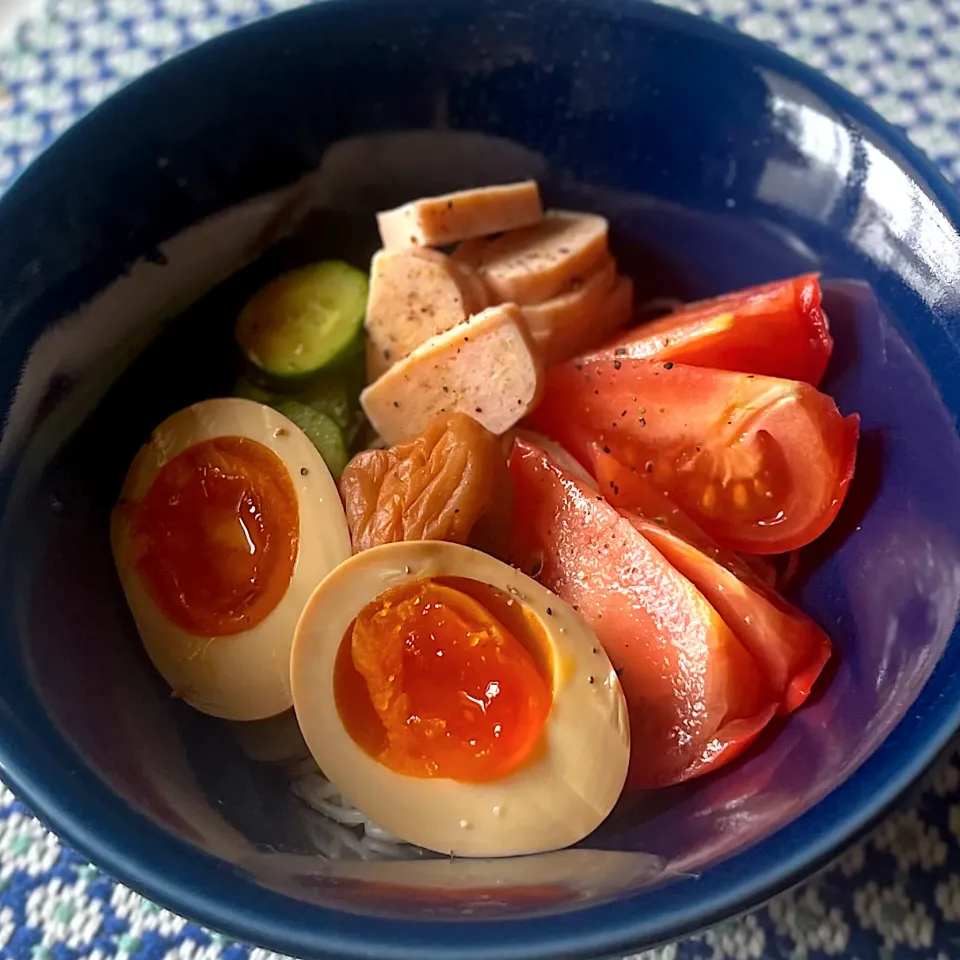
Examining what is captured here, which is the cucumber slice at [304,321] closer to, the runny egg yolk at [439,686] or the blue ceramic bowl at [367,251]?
the blue ceramic bowl at [367,251]

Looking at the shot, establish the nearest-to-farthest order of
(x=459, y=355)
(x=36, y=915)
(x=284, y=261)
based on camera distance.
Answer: (x=36, y=915) → (x=459, y=355) → (x=284, y=261)

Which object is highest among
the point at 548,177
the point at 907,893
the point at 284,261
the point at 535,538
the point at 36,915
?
the point at 548,177

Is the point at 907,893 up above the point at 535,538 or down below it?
below

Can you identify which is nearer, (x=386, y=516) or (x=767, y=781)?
(x=767, y=781)

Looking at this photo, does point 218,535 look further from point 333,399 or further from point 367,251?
point 367,251

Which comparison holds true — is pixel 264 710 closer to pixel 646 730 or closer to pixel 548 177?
pixel 646 730

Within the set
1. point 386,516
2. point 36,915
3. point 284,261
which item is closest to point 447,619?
point 386,516

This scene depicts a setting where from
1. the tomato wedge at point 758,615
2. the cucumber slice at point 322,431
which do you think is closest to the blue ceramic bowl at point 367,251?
the tomato wedge at point 758,615

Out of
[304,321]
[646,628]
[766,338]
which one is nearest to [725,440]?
[766,338]
